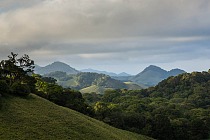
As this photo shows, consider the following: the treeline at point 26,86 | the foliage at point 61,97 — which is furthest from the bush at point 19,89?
the foliage at point 61,97

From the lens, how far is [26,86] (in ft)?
237

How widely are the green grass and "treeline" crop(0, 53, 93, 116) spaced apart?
285 cm

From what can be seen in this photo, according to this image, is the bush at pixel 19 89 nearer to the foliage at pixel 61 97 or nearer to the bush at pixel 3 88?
the bush at pixel 3 88

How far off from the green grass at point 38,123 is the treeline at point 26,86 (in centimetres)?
285

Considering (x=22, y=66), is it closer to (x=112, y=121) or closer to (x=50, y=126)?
(x=50, y=126)

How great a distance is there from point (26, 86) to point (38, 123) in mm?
18689

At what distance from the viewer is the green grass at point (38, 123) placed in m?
49.8

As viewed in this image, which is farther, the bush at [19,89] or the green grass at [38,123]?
the bush at [19,89]

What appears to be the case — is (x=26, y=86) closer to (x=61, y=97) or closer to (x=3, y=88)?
(x=3, y=88)

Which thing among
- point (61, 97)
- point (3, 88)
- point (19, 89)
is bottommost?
point (61, 97)

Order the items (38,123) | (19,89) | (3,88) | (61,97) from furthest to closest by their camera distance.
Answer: (61,97) < (19,89) < (3,88) < (38,123)

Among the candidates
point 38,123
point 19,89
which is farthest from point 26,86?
point 38,123

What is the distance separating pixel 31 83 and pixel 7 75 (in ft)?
25.2

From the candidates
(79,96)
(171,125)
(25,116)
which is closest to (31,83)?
(79,96)
